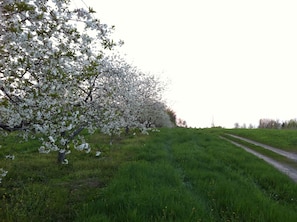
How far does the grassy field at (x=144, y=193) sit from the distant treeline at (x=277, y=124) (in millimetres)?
36562

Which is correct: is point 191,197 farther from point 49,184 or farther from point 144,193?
point 49,184

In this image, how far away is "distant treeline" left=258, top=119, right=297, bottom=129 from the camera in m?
44.9

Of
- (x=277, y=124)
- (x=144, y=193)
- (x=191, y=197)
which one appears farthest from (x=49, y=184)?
(x=277, y=124)

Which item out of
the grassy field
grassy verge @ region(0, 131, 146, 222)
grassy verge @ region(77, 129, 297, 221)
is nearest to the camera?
grassy verge @ region(77, 129, 297, 221)

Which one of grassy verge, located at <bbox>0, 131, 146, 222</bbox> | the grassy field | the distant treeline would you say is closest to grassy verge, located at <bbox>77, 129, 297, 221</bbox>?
the grassy field

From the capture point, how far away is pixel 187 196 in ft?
23.6

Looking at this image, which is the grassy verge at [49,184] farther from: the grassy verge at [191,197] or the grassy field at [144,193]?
the grassy verge at [191,197]

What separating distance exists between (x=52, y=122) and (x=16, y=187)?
3.99 meters

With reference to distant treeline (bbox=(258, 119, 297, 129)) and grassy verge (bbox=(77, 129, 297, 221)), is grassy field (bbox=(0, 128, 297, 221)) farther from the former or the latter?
distant treeline (bbox=(258, 119, 297, 129))

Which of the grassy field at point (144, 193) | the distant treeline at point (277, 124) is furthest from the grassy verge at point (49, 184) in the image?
the distant treeline at point (277, 124)

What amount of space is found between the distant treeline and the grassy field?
36.6m

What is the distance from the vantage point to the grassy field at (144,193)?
6277 millimetres

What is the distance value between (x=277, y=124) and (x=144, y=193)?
47308 millimetres

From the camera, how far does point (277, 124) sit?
160ft
